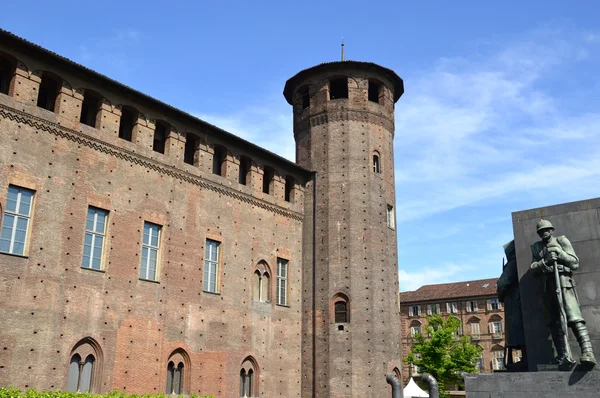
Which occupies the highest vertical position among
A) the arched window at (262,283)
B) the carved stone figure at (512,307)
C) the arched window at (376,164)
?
the arched window at (376,164)

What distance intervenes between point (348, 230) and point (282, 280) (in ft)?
11.7

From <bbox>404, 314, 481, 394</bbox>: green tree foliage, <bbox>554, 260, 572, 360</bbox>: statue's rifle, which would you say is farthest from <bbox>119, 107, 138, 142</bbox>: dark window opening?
<bbox>404, 314, 481, 394</bbox>: green tree foliage

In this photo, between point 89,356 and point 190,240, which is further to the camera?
point 190,240

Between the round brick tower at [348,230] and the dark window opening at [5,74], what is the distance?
1336cm

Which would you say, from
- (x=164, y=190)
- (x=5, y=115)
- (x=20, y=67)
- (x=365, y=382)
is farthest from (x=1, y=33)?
(x=365, y=382)

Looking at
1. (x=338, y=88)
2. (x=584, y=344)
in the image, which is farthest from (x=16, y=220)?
(x=338, y=88)

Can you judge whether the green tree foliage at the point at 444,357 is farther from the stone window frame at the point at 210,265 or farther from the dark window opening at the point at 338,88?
the stone window frame at the point at 210,265

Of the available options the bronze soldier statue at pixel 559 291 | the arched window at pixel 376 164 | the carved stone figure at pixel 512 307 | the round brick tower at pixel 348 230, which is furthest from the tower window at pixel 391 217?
the bronze soldier statue at pixel 559 291

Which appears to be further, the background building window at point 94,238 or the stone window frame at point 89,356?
the background building window at point 94,238

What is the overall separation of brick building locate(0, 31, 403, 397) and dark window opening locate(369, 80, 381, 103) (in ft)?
0.25

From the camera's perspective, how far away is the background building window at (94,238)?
699 inches

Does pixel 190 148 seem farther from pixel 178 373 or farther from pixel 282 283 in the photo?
pixel 178 373

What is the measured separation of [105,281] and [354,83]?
14955 millimetres

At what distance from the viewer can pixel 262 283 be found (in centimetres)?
2336
